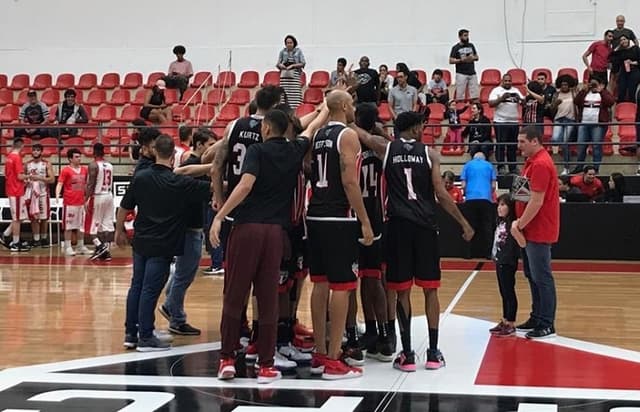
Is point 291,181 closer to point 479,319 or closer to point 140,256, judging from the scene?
point 140,256

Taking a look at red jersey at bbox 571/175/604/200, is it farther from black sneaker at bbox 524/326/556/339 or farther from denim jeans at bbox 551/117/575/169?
black sneaker at bbox 524/326/556/339

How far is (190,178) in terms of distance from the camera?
7047mm

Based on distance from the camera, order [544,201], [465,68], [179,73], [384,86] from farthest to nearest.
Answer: [179,73], [465,68], [384,86], [544,201]

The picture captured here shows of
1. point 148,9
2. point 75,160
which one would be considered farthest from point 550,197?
point 148,9

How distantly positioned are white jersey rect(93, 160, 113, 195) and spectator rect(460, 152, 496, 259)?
535cm

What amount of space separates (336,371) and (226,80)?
1416 cm

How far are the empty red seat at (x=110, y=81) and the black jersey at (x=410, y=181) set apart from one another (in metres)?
14.7

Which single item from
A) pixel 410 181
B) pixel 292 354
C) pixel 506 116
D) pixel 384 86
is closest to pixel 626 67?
pixel 506 116

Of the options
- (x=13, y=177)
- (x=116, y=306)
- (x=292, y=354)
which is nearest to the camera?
(x=292, y=354)

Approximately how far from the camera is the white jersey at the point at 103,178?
1330cm

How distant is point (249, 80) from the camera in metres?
19.4

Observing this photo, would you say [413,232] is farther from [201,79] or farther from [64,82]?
[64,82]

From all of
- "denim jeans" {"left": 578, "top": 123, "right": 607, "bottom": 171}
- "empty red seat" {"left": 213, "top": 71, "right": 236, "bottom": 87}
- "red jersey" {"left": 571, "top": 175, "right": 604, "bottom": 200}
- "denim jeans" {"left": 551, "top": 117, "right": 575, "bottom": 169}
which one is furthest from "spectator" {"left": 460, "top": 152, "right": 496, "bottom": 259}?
"empty red seat" {"left": 213, "top": 71, "right": 236, "bottom": 87}

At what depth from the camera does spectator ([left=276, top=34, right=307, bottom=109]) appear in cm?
1698
